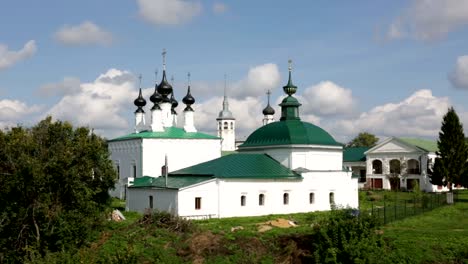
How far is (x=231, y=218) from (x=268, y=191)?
382cm

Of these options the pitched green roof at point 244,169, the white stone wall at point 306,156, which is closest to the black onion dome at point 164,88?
the pitched green roof at point 244,169

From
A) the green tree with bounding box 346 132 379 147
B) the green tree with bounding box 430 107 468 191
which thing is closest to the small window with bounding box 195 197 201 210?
the green tree with bounding box 430 107 468 191

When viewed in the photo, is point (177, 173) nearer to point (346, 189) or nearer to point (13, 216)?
point (346, 189)

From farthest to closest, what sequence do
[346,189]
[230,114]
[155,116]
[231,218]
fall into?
[230,114], [155,116], [346,189], [231,218]

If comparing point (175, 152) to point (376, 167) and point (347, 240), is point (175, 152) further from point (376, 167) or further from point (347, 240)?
point (376, 167)

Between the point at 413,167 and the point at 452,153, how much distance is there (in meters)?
14.5

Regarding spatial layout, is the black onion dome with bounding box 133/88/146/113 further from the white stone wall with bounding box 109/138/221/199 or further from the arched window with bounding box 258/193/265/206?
the arched window with bounding box 258/193/265/206

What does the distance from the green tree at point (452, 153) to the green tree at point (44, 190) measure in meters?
26.8

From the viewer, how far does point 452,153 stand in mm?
43750

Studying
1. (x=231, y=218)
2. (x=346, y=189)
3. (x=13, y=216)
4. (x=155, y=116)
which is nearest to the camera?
→ (x=13, y=216)

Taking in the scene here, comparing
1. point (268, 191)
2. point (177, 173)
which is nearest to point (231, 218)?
point (268, 191)

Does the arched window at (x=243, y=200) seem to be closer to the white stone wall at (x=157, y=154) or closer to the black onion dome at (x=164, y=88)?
the white stone wall at (x=157, y=154)

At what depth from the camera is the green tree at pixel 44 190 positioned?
27156 millimetres

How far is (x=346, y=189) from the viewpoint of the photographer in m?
42.2
